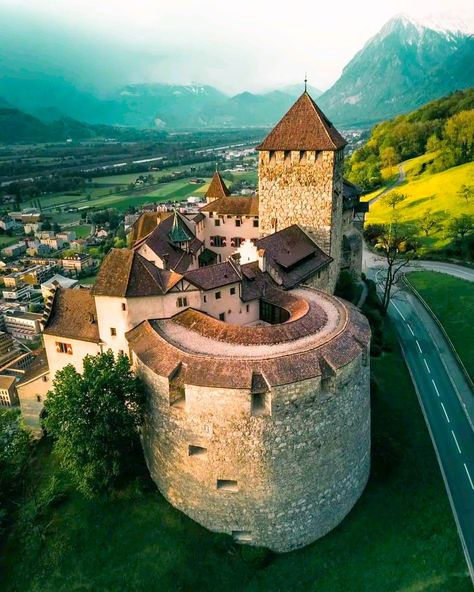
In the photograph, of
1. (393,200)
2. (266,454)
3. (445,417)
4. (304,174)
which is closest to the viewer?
(266,454)

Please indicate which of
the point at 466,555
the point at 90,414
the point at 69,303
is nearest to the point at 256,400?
the point at 90,414

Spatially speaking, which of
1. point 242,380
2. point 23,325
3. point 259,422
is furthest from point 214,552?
point 23,325

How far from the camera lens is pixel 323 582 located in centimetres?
2581

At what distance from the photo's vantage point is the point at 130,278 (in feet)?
98.4

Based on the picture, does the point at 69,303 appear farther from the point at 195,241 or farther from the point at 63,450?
the point at 195,241

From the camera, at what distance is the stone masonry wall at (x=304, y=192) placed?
138 ft

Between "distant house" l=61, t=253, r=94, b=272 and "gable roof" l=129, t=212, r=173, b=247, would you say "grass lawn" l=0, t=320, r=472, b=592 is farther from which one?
"distant house" l=61, t=253, r=94, b=272

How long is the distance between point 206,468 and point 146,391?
5420 millimetres

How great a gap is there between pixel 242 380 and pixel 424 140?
4595 inches

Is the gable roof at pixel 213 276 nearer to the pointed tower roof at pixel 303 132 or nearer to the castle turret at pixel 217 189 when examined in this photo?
the pointed tower roof at pixel 303 132

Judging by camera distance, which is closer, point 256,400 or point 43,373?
point 256,400

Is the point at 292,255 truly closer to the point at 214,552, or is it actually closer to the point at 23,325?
the point at 214,552

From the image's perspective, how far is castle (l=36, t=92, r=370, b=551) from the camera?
2464 centimetres

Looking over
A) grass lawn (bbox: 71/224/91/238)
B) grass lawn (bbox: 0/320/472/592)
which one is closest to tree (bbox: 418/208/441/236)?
grass lawn (bbox: 0/320/472/592)
